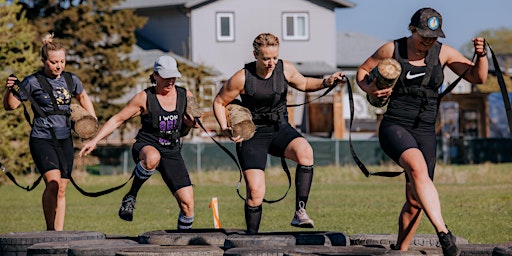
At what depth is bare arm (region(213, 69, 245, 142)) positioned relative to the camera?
38.3ft

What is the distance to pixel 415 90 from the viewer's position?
10.2 metres

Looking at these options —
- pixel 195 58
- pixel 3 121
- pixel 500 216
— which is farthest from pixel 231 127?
pixel 195 58

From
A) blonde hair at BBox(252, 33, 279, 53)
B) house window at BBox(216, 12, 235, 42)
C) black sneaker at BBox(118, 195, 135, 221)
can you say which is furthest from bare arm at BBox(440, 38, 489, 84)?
house window at BBox(216, 12, 235, 42)

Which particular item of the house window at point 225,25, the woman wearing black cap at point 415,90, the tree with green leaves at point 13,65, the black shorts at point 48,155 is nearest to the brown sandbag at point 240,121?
the woman wearing black cap at point 415,90

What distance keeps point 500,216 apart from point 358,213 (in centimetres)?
260

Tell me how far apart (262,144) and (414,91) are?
7.07 feet

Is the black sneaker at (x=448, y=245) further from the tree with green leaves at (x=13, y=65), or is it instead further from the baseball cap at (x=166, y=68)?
the tree with green leaves at (x=13, y=65)

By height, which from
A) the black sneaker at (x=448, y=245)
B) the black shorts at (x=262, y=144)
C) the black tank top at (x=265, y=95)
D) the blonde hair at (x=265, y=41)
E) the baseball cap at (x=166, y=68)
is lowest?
the black sneaker at (x=448, y=245)

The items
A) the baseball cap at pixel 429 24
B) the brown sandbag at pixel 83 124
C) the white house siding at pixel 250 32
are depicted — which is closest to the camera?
the baseball cap at pixel 429 24

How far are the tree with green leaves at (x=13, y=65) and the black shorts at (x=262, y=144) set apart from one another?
18.3 meters

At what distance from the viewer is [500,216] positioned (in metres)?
18.9

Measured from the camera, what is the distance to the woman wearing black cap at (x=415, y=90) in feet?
32.8

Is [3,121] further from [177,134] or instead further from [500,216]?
[177,134]

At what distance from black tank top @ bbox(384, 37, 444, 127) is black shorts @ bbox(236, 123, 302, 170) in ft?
5.84
